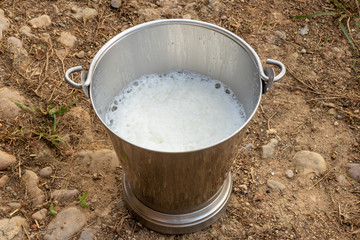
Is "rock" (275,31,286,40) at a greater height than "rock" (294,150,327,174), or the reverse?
"rock" (275,31,286,40)

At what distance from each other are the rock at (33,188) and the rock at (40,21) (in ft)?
3.15

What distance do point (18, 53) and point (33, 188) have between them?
0.82 m

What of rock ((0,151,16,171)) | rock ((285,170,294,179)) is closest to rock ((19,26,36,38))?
rock ((0,151,16,171))

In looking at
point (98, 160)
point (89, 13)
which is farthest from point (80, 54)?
point (98, 160)

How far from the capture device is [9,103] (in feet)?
6.39

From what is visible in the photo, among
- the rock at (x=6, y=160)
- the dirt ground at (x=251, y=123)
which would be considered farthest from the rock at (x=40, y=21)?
the rock at (x=6, y=160)

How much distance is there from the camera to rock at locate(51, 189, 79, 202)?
1.75 m

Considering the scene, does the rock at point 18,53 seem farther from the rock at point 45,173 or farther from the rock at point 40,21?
the rock at point 45,173

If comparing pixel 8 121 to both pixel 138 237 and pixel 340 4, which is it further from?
pixel 340 4

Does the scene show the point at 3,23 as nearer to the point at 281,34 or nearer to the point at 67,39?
the point at 67,39

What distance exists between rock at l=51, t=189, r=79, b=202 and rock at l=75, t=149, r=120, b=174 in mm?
143

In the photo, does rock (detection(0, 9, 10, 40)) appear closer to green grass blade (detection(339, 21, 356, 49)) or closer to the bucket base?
the bucket base

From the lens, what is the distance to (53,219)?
1.68 m

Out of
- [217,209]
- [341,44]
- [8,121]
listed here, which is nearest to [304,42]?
[341,44]
